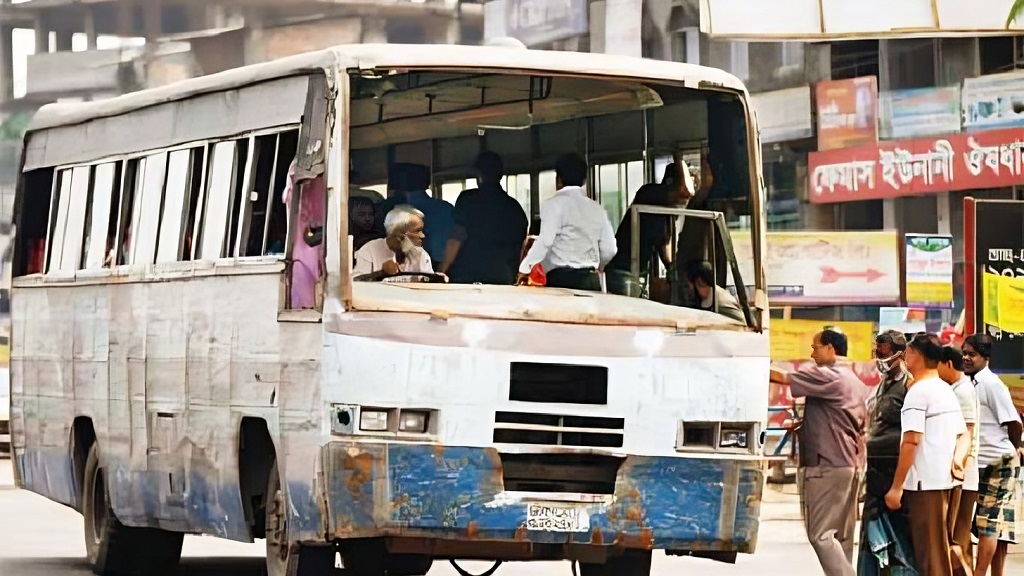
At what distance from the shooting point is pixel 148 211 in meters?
14.5

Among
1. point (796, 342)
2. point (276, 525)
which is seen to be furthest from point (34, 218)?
point (796, 342)

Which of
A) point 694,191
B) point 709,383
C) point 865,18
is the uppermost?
point 865,18

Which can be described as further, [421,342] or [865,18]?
[865,18]

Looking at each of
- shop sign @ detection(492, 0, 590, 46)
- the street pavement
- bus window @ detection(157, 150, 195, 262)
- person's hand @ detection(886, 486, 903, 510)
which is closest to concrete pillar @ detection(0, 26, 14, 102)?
shop sign @ detection(492, 0, 590, 46)

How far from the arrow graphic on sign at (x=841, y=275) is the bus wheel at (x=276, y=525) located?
52.2 ft

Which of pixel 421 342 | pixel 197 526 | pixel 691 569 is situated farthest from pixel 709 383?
pixel 691 569

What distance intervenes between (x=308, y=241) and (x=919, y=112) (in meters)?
21.0

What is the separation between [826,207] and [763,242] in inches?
835

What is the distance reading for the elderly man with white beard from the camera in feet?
40.1

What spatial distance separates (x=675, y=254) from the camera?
12812mm

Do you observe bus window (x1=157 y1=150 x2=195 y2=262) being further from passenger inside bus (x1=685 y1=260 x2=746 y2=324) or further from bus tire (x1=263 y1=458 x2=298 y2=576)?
passenger inside bus (x1=685 y1=260 x2=746 y2=324)

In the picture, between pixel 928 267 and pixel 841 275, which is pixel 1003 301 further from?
pixel 841 275

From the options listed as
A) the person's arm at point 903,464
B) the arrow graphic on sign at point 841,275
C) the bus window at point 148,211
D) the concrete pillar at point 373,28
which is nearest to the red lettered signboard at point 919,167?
the arrow graphic on sign at point 841,275

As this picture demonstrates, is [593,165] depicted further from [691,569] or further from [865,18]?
[865,18]
